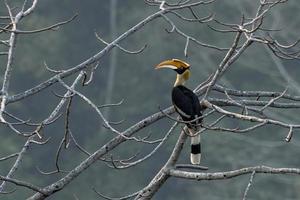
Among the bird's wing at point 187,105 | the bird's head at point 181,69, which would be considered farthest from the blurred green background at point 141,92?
the bird's wing at point 187,105

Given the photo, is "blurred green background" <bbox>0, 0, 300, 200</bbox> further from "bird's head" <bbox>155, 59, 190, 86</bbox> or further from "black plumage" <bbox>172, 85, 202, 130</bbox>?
"black plumage" <bbox>172, 85, 202, 130</bbox>

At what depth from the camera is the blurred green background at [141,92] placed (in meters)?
21.8

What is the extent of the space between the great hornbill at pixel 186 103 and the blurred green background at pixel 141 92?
1505cm

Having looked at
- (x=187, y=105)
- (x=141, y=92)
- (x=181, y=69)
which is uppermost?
(x=181, y=69)

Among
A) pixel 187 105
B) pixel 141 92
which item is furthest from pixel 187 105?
pixel 141 92

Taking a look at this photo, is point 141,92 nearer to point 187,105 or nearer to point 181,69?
point 181,69

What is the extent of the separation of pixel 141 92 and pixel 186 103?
761 inches

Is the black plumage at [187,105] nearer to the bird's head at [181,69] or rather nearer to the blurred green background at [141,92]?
the bird's head at [181,69]

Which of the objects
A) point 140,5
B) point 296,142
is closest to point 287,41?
point 296,142

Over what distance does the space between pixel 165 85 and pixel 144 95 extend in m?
0.47

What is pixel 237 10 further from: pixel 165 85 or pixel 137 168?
pixel 137 168

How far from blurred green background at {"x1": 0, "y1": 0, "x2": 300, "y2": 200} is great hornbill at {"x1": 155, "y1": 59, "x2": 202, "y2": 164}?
1505cm

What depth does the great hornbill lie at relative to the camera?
4.85 meters

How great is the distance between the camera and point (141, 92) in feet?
79.7
